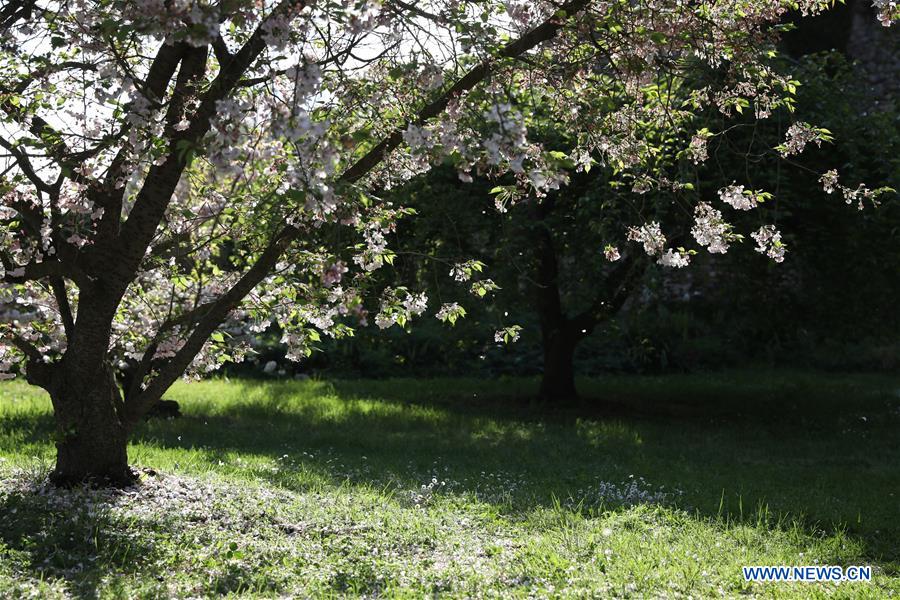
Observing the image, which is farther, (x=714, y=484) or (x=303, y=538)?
(x=714, y=484)

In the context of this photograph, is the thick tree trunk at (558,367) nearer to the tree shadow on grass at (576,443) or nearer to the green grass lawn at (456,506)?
the tree shadow on grass at (576,443)

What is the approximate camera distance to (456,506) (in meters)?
6.26

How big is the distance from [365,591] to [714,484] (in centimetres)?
380

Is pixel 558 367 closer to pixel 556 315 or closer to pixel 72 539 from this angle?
pixel 556 315

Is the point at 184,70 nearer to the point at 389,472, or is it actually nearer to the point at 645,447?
the point at 389,472

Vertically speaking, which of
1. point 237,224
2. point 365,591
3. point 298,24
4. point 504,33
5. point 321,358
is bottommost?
point 365,591

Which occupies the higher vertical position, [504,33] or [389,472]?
[504,33]

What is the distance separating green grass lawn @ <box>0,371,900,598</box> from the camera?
466cm

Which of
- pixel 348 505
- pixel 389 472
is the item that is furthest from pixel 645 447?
pixel 348 505

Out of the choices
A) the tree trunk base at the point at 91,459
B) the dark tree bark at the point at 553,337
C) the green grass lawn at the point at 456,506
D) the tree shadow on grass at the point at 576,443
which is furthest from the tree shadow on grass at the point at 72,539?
the dark tree bark at the point at 553,337

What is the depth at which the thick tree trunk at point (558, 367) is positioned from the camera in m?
12.0

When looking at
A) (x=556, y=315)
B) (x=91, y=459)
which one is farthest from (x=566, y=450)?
(x=91, y=459)

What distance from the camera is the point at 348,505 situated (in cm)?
607

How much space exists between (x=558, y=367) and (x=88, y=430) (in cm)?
733
